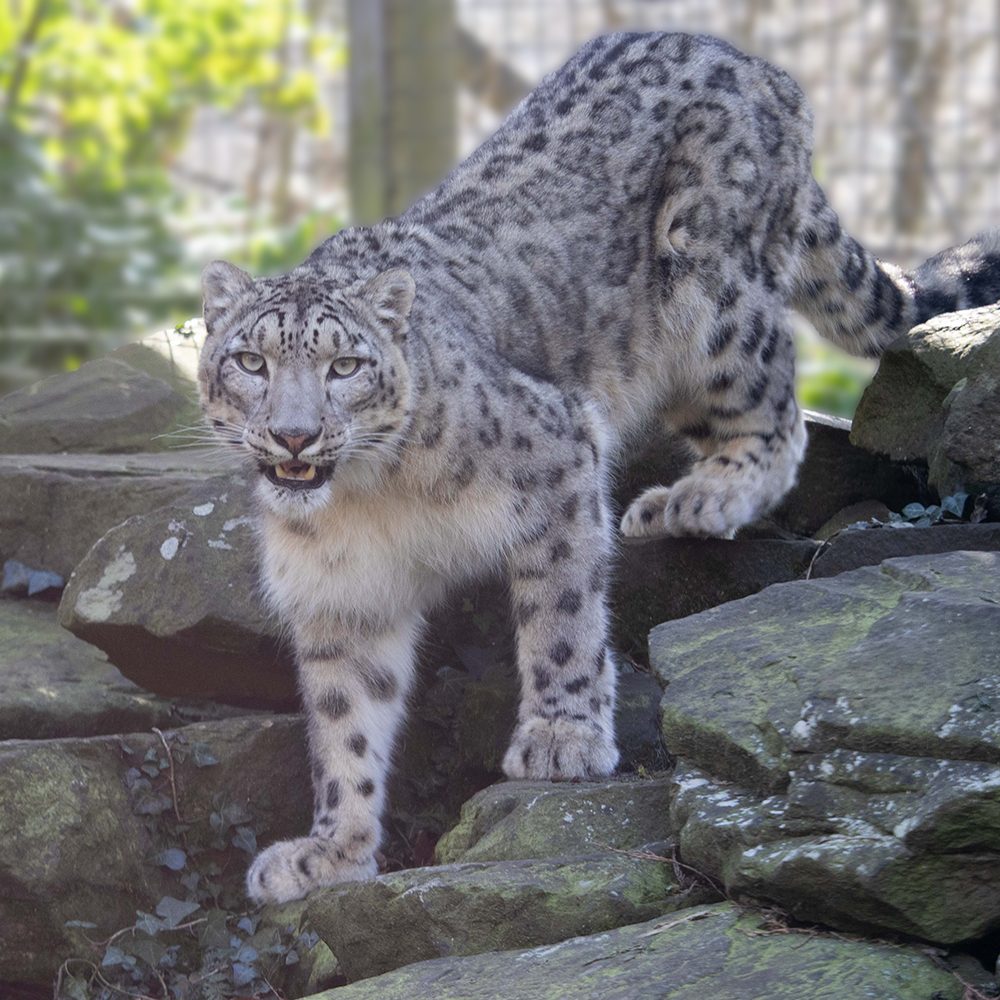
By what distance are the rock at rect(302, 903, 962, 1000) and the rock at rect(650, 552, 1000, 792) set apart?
0.99 ft

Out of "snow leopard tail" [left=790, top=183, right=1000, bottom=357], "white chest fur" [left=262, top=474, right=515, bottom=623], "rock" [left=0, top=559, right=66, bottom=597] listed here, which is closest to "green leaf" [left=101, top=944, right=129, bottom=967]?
"white chest fur" [left=262, top=474, right=515, bottom=623]

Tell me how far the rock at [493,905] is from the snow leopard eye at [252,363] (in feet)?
4.15

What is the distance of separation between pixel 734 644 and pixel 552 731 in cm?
91

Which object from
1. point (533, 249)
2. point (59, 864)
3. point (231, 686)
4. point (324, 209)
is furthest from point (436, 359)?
point (324, 209)

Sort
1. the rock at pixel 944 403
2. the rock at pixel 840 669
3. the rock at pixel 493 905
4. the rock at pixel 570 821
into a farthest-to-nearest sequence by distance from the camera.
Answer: the rock at pixel 944 403
the rock at pixel 570 821
the rock at pixel 493 905
the rock at pixel 840 669

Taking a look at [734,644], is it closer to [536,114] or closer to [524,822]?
[524,822]

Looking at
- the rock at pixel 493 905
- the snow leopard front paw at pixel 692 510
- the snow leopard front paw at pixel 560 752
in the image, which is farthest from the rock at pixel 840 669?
the snow leopard front paw at pixel 692 510

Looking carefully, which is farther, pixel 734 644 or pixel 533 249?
pixel 533 249

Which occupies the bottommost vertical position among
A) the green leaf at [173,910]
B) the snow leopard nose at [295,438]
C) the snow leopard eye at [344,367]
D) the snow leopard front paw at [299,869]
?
the green leaf at [173,910]

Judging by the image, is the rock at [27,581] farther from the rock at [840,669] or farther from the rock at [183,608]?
the rock at [840,669]

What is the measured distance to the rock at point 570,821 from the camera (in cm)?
372

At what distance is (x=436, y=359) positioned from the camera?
14.6ft

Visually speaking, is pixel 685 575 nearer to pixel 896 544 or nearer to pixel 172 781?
pixel 896 544

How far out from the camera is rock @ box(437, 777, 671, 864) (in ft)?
12.2
